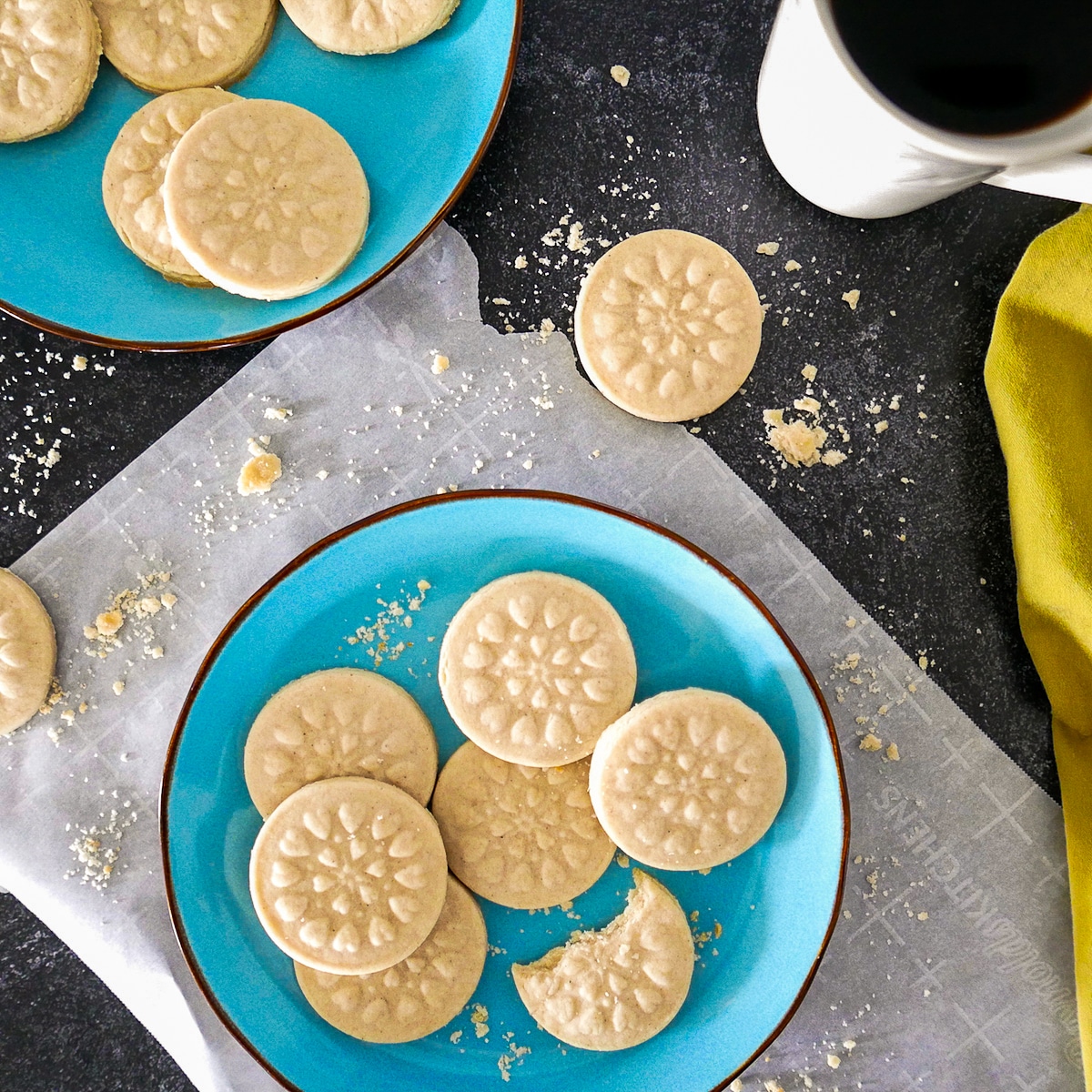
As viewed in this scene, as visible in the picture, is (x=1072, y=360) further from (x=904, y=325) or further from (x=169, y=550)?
(x=169, y=550)

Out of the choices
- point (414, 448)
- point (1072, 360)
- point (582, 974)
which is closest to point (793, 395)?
point (1072, 360)

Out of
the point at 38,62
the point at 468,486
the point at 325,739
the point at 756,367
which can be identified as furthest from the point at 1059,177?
the point at 38,62

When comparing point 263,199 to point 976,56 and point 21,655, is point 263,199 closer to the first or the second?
point 21,655

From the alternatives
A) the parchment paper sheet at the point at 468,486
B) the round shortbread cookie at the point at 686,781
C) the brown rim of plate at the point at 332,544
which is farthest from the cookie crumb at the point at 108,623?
the round shortbread cookie at the point at 686,781

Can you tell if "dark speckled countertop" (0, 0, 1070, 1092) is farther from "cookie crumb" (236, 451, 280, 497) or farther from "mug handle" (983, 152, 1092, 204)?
"mug handle" (983, 152, 1092, 204)

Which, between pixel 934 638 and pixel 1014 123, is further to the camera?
pixel 934 638

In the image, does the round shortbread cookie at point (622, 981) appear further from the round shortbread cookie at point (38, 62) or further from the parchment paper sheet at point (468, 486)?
the round shortbread cookie at point (38, 62)

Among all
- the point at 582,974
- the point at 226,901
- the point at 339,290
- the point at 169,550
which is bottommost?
the point at 582,974
